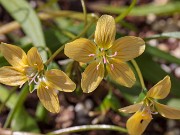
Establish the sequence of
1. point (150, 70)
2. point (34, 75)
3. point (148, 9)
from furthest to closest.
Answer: point (148, 9), point (150, 70), point (34, 75)

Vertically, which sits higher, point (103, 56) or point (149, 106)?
point (103, 56)

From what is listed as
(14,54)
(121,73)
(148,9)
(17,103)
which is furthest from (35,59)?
(148,9)

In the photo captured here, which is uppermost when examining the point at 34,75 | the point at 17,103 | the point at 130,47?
the point at 130,47

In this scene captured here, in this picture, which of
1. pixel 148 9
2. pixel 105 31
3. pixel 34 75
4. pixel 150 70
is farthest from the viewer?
pixel 148 9

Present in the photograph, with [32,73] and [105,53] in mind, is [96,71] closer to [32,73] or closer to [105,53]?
[105,53]

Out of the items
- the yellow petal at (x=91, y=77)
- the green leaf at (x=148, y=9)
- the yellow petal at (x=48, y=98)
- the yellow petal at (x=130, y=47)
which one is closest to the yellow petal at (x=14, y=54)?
the yellow petal at (x=48, y=98)

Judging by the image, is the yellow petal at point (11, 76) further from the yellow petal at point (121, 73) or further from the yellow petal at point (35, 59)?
the yellow petal at point (121, 73)

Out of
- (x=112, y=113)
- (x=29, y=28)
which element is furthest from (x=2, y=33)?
(x=112, y=113)
